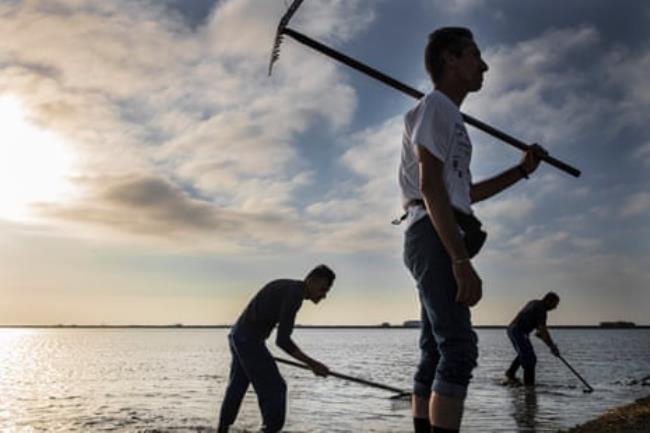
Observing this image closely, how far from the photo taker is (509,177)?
4.52m

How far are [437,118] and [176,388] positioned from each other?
18.2m

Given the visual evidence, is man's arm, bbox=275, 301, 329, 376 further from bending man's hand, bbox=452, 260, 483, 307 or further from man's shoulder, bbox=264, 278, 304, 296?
bending man's hand, bbox=452, 260, 483, 307

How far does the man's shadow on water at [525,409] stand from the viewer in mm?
10570

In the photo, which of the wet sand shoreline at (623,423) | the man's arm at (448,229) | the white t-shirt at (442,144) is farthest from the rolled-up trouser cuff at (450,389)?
the wet sand shoreline at (623,423)

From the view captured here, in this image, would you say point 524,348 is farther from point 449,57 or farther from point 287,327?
point 449,57

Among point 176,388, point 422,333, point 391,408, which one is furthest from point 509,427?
point 176,388

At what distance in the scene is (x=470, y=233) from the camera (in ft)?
11.5

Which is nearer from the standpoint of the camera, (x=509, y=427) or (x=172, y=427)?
(x=509, y=427)

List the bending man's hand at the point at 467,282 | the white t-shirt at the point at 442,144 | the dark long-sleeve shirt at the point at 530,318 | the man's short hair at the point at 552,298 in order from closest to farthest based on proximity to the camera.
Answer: the bending man's hand at the point at 467,282
the white t-shirt at the point at 442,144
the man's short hair at the point at 552,298
the dark long-sleeve shirt at the point at 530,318

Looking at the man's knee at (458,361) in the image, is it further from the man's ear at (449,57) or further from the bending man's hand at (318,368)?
the bending man's hand at (318,368)

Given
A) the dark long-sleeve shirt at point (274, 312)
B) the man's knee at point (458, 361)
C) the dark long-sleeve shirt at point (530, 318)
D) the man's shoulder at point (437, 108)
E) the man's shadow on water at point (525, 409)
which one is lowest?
the man's shadow on water at point (525, 409)

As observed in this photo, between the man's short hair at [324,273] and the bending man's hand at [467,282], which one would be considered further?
the man's short hair at [324,273]

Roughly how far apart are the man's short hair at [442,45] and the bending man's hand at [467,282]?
3.74 ft

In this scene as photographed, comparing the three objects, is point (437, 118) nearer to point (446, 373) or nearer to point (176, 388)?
point (446, 373)
